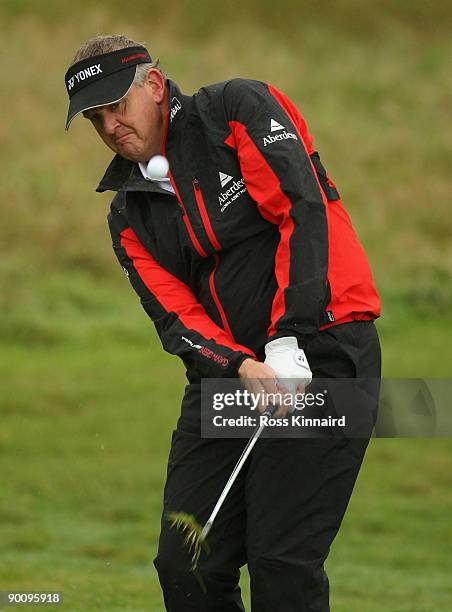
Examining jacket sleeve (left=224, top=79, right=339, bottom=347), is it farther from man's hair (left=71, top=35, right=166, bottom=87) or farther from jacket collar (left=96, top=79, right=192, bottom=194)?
man's hair (left=71, top=35, right=166, bottom=87)

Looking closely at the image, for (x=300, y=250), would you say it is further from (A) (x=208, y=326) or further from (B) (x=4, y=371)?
(B) (x=4, y=371)

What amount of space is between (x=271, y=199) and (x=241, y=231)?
0.15 meters

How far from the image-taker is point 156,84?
4129 mm

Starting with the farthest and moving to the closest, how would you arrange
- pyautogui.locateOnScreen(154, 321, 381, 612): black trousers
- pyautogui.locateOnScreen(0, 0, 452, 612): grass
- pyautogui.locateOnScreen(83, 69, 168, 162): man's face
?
pyautogui.locateOnScreen(0, 0, 452, 612): grass < pyautogui.locateOnScreen(83, 69, 168, 162): man's face < pyautogui.locateOnScreen(154, 321, 381, 612): black trousers

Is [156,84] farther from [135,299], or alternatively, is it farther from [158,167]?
[135,299]

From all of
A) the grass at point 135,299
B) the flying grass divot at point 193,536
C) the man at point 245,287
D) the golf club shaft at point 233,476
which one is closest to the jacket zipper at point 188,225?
the man at point 245,287

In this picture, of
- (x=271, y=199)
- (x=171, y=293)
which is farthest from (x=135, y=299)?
(x=271, y=199)

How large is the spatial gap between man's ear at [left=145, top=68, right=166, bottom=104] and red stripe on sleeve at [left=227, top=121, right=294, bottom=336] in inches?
11.3

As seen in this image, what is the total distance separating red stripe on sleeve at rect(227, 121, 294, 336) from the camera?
3.87 m

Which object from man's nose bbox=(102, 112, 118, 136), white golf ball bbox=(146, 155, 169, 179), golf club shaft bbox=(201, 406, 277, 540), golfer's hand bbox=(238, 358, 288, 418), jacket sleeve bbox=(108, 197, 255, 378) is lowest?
golf club shaft bbox=(201, 406, 277, 540)

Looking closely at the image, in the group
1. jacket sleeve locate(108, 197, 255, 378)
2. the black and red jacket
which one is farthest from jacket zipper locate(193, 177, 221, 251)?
jacket sleeve locate(108, 197, 255, 378)

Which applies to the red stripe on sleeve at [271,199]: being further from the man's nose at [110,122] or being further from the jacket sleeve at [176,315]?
the man's nose at [110,122]

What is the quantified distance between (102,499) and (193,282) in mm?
7403

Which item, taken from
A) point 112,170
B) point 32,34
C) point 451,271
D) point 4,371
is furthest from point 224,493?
point 32,34
